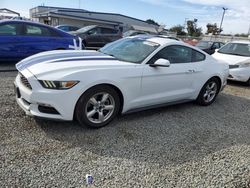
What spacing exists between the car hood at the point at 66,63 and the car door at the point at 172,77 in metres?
0.47

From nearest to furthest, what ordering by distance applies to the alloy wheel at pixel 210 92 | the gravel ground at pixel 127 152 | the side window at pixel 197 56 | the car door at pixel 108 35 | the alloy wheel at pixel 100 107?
the gravel ground at pixel 127 152 < the alloy wheel at pixel 100 107 < the side window at pixel 197 56 < the alloy wheel at pixel 210 92 < the car door at pixel 108 35

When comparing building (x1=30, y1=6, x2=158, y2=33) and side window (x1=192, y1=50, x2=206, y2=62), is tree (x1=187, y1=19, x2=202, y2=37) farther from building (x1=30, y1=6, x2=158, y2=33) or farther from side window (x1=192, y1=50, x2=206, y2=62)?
side window (x1=192, y1=50, x2=206, y2=62)

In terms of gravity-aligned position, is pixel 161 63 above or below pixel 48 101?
above

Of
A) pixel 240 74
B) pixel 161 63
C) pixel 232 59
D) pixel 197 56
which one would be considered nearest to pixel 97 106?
pixel 161 63

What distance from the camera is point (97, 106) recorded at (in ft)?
12.0

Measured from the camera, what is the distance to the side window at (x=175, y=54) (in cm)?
427

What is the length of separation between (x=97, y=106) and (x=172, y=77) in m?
1.55

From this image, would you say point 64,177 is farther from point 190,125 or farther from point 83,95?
point 190,125

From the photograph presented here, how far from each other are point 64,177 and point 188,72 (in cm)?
310

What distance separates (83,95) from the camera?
3400 mm

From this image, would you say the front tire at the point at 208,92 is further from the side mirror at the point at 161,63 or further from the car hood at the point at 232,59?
the car hood at the point at 232,59

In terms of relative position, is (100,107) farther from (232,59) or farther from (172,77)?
(232,59)

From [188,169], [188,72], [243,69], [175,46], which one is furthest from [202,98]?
[243,69]

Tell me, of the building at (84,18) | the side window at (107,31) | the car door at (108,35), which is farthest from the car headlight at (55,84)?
the building at (84,18)
